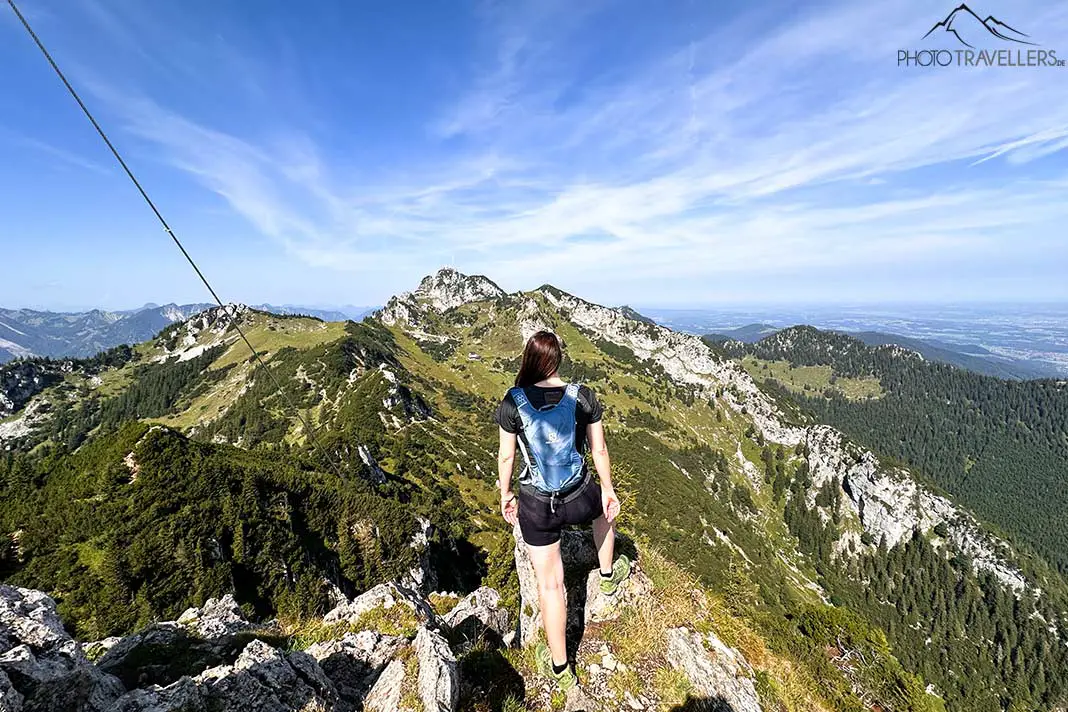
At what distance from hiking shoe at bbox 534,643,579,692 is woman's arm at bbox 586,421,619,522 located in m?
2.31

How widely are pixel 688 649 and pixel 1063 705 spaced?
759ft

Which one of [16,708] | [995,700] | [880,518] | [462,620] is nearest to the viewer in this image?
[16,708]

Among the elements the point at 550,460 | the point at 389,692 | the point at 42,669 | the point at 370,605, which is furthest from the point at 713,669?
the point at 42,669

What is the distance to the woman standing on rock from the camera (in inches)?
243

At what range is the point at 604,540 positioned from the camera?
7.73 m

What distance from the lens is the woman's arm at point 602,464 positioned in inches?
256

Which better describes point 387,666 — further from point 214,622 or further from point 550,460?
point 214,622

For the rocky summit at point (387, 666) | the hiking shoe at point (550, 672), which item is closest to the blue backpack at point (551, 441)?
the hiking shoe at point (550, 672)

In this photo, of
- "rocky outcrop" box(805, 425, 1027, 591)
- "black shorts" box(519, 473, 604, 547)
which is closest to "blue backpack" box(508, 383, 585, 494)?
"black shorts" box(519, 473, 604, 547)

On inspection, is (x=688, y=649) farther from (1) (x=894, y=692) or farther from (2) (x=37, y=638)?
(2) (x=37, y=638)

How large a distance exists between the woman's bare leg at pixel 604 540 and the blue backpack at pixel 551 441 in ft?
5.68

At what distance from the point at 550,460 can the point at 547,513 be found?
0.78 meters

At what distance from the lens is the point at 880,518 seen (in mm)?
198000

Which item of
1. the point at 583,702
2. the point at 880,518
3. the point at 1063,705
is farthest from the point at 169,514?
the point at 880,518
